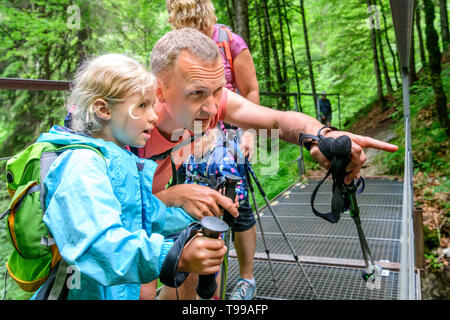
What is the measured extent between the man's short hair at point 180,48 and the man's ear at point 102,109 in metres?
0.35

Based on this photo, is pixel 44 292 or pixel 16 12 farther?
pixel 16 12

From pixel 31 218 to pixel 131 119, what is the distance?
0.41 m

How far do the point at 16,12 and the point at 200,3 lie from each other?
7833 mm

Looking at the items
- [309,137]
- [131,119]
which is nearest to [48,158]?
[131,119]

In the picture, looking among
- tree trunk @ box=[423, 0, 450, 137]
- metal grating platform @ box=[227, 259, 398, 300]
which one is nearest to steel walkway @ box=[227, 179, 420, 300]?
metal grating platform @ box=[227, 259, 398, 300]

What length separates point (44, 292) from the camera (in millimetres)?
990

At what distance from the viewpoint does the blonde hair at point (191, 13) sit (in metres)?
1.95

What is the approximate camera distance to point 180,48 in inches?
54.0

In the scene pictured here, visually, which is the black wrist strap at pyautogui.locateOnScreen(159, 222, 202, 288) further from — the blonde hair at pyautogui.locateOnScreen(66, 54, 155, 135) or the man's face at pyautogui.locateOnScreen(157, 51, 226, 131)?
the man's face at pyautogui.locateOnScreen(157, 51, 226, 131)

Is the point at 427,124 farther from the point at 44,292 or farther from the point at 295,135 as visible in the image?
the point at 44,292

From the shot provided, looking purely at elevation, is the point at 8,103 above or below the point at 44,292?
above

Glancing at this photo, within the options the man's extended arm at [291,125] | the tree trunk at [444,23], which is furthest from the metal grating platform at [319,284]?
the tree trunk at [444,23]

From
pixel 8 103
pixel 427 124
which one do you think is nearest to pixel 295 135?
pixel 427 124

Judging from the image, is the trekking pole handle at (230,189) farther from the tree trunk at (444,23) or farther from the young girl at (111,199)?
the tree trunk at (444,23)
